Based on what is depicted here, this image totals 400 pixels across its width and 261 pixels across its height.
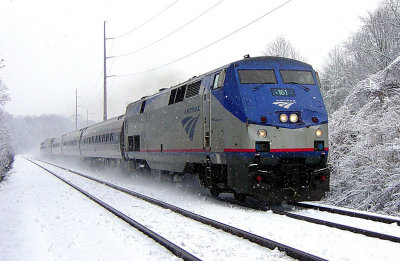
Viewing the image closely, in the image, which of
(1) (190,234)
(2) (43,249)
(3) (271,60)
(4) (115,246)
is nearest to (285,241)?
(1) (190,234)

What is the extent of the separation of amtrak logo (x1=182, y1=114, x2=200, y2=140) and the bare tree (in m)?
29.6

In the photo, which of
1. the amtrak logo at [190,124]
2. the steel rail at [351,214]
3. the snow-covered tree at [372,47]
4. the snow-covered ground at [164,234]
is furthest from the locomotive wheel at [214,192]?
the snow-covered tree at [372,47]

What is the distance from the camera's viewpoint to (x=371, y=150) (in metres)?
→ 10.2

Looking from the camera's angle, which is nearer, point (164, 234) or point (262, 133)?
point (164, 234)

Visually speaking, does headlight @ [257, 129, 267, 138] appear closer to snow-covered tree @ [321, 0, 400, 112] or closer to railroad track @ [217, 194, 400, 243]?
railroad track @ [217, 194, 400, 243]

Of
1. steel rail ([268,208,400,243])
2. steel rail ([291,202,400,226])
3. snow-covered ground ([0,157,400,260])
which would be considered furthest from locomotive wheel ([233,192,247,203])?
steel rail ([268,208,400,243])

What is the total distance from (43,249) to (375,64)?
29624mm

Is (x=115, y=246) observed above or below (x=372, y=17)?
below

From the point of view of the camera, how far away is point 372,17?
30.6 m

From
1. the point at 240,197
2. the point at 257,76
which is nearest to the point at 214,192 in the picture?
the point at 240,197

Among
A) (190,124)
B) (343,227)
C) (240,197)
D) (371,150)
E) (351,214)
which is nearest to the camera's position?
(343,227)

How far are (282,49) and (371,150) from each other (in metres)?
31.2

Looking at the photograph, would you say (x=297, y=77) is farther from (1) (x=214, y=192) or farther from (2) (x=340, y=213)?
(1) (x=214, y=192)

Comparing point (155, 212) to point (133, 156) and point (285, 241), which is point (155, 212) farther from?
point (133, 156)
